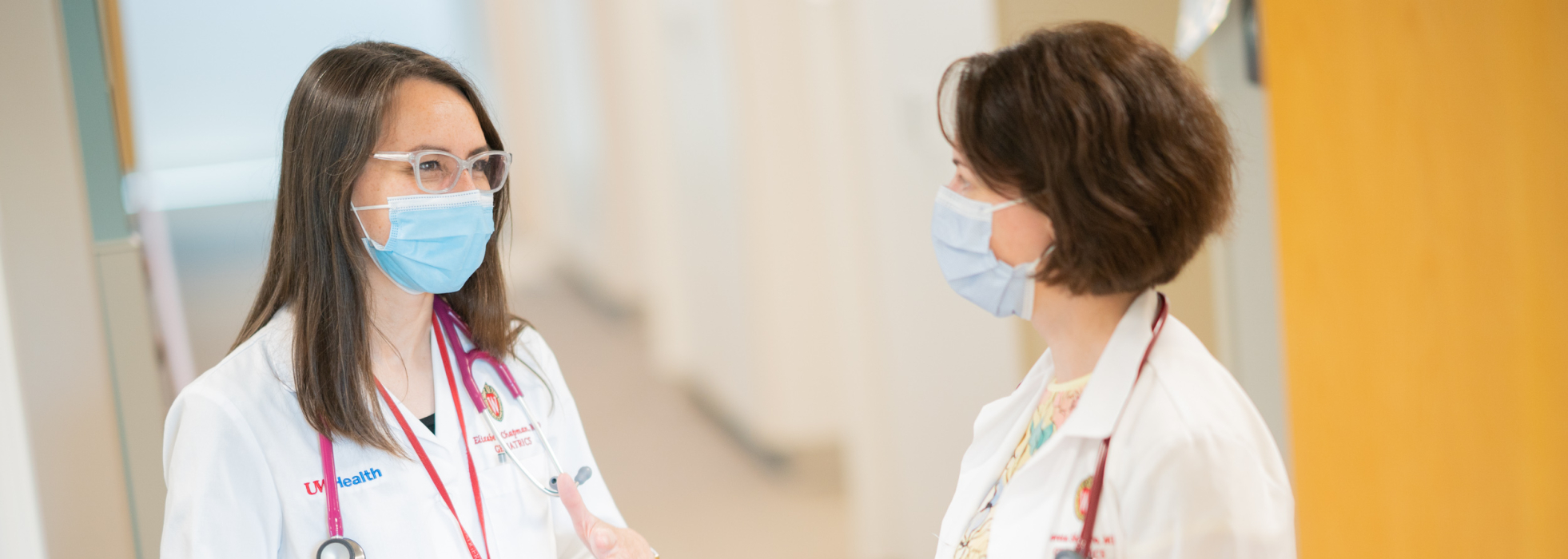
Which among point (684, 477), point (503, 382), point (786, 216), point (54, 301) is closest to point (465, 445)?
point (503, 382)

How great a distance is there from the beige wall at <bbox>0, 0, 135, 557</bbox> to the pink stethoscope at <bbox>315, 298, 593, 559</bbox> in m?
0.57

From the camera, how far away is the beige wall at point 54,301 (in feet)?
4.83

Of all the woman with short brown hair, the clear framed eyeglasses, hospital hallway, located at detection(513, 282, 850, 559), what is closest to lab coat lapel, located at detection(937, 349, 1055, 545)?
the woman with short brown hair

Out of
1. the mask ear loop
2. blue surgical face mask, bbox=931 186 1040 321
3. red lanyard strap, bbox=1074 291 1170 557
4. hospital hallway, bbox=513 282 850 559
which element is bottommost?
hospital hallway, bbox=513 282 850 559

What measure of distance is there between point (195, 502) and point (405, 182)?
1.48 ft

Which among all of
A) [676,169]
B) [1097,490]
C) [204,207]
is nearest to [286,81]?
[204,207]

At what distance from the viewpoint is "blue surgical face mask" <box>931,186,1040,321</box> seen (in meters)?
1.20

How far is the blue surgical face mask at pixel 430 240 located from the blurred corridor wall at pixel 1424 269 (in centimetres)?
168

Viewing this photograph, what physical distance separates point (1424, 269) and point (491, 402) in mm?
2007

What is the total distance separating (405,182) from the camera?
128cm

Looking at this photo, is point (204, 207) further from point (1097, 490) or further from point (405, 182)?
point (1097, 490)

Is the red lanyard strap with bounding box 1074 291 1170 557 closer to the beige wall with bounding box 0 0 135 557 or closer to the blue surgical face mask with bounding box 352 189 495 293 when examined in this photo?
the blue surgical face mask with bounding box 352 189 495 293

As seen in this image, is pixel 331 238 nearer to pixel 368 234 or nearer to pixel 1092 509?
pixel 368 234

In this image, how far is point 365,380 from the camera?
1.28 metres
